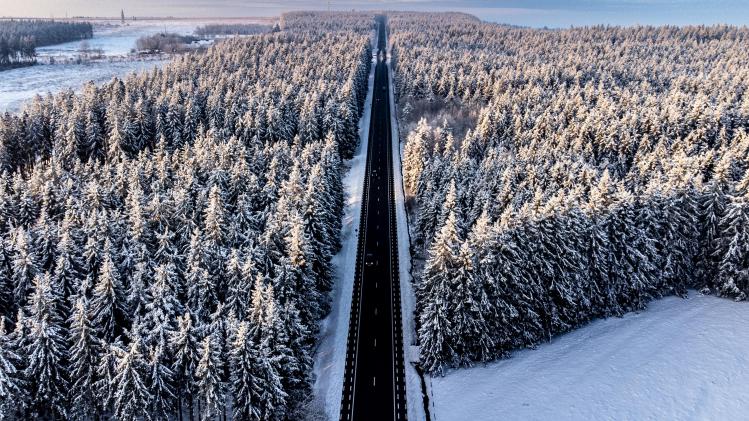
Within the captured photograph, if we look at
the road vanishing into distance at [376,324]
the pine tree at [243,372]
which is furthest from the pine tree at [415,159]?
the pine tree at [243,372]

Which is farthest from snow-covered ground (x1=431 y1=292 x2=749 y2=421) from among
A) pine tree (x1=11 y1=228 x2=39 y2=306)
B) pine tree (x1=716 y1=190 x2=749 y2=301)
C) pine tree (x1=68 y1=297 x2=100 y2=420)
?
pine tree (x1=11 y1=228 x2=39 y2=306)

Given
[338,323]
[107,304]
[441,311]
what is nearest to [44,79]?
[107,304]

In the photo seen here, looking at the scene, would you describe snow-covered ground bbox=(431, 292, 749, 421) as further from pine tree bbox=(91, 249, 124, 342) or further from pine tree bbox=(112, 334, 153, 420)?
pine tree bbox=(91, 249, 124, 342)

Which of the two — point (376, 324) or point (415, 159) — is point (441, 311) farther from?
point (415, 159)

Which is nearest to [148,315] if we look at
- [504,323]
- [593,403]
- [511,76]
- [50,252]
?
[50,252]

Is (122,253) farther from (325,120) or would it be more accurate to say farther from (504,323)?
(325,120)

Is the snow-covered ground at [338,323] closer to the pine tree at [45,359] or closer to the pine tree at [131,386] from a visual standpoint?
the pine tree at [131,386]
